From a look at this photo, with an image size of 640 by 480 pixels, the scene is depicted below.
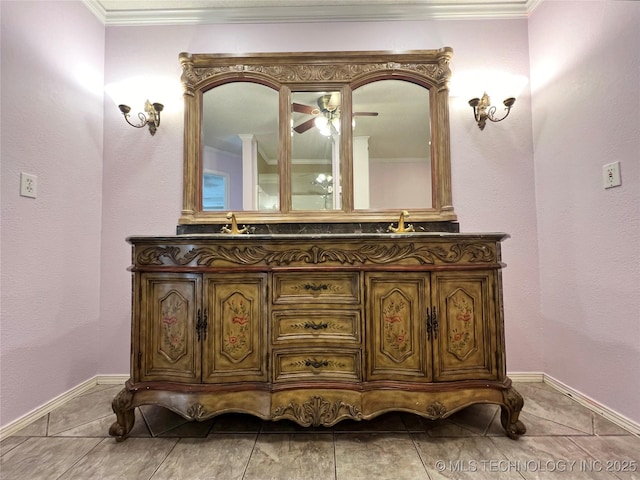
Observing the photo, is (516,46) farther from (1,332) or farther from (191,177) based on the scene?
(1,332)

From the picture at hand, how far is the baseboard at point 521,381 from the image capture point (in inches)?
53.0

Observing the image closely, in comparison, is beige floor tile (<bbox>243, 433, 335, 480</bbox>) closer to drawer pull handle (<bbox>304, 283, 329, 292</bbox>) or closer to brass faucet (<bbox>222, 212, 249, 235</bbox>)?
drawer pull handle (<bbox>304, 283, 329, 292</bbox>)

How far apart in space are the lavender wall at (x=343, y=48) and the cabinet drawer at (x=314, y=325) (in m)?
1.05

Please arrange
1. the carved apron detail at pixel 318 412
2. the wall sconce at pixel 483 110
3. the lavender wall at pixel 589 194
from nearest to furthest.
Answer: the carved apron detail at pixel 318 412 < the lavender wall at pixel 589 194 < the wall sconce at pixel 483 110

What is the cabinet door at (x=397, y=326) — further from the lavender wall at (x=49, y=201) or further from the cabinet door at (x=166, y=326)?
the lavender wall at (x=49, y=201)

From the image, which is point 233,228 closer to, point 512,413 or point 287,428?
point 287,428

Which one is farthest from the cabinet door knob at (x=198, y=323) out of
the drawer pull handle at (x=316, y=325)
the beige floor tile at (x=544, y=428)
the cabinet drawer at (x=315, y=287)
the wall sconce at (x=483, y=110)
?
the wall sconce at (x=483, y=110)

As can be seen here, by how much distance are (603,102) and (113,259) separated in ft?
9.40

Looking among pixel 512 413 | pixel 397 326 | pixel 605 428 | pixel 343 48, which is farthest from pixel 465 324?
pixel 343 48

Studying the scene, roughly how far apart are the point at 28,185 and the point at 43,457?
4.06ft

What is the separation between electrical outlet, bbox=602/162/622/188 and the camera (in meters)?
1.37

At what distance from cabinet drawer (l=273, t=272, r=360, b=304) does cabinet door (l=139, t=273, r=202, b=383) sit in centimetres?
36

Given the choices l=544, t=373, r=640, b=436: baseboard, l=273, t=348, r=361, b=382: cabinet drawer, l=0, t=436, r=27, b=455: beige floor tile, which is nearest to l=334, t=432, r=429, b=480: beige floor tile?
l=273, t=348, r=361, b=382: cabinet drawer

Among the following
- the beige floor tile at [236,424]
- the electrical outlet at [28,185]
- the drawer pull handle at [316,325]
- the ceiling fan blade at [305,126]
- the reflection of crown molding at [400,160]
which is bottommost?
the beige floor tile at [236,424]
